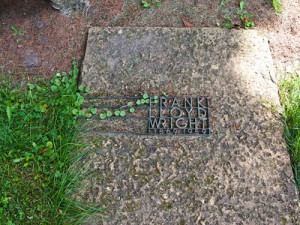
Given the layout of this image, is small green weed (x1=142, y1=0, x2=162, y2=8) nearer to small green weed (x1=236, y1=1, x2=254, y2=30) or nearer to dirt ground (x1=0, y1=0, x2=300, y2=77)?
dirt ground (x1=0, y1=0, x2=300, y2=77)

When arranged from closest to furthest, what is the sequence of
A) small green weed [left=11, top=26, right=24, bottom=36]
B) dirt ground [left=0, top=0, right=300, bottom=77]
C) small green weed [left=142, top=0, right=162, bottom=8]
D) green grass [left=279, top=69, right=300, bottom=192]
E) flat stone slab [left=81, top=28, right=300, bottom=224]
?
1. flat stone slab [left=81, top=28, right=300, bottom=224]
2. green grass [left=279, top=69, right=300, bottom=192]
3. dirt ground [left=0, top=0, right=300, bottom=77]
4. small green weed [left=11, top=26, right=24, bottom=36]
5. small green weed [left=142, top=0, right=162, bottom=8]

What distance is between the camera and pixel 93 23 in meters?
2.73

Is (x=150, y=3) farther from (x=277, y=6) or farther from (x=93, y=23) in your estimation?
(x=277, y=6)

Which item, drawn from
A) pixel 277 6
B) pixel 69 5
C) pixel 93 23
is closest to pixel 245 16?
pixel 277 6

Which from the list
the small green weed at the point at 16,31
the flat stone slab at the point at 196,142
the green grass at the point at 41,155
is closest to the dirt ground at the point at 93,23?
the small green weed at the point at 16,31

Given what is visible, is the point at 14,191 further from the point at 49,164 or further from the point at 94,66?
the point at 94,66

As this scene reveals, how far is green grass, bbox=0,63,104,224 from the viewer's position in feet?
6.31

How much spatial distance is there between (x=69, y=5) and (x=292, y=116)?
8.50ft

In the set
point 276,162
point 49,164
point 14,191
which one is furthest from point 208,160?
point 14,191

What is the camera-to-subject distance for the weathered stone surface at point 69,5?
8.82 feet

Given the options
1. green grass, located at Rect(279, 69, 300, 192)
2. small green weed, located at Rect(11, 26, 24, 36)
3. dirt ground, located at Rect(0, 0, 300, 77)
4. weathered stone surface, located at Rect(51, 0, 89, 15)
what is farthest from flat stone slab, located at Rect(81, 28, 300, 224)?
small green weed, located at Rect(11, 26, 24, 36)

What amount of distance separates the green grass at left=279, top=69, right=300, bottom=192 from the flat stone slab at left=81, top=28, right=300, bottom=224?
3.3 inches

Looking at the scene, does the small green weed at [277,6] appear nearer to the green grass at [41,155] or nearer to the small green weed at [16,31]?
the green grass at [41,155]

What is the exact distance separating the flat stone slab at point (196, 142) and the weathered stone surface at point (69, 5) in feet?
1.33
